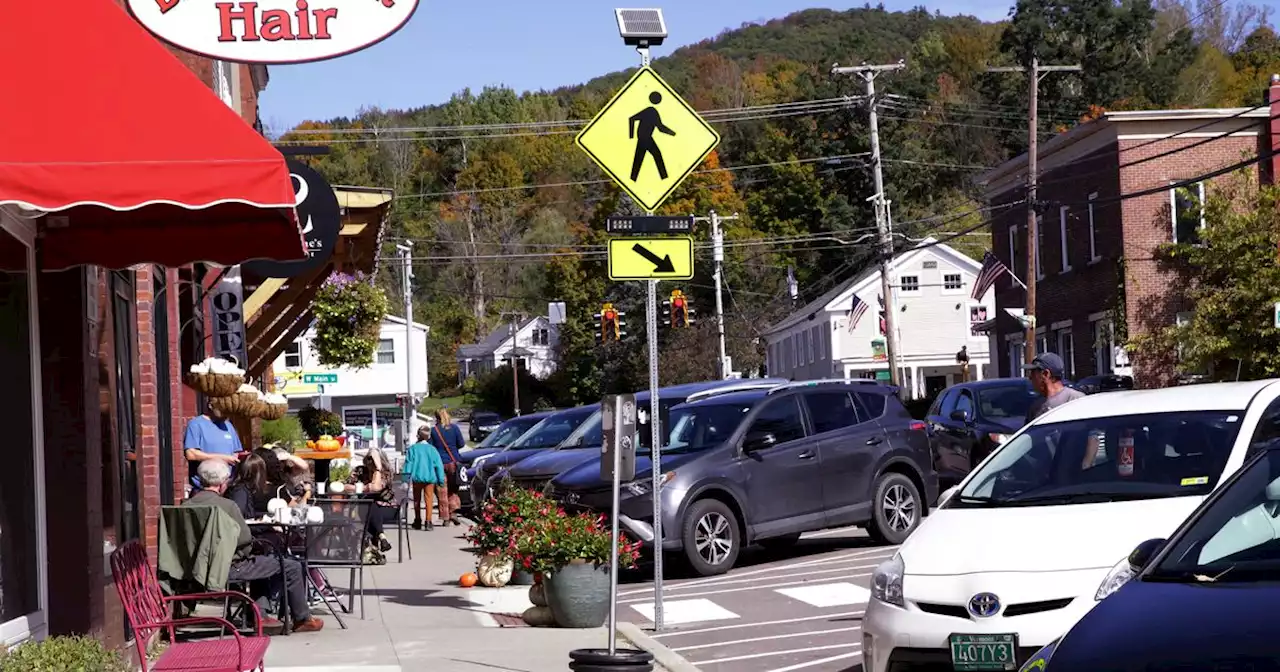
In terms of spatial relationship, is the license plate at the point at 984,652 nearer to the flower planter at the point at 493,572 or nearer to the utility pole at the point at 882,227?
the flower planter at the point at 493,572

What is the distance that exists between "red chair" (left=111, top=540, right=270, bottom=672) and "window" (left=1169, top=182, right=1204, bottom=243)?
1386 inches

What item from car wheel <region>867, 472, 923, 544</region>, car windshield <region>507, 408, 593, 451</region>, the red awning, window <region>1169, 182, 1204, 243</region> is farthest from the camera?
window <region>1169, 182, 1204, 243</region>

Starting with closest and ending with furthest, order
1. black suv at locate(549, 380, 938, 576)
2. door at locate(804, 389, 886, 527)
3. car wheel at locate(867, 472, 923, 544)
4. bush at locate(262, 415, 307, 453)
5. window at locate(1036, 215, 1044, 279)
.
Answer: black suv at locate(549, 380, 938, 576) → door at locate(804, 389, 886, 527) → car wheel at locate(867, 472, 923, 544) → bush at locate(262, 415, 307, 453) → window at locate(1036, 215, 1044, 279)

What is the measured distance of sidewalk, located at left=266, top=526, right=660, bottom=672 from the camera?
11.2 m

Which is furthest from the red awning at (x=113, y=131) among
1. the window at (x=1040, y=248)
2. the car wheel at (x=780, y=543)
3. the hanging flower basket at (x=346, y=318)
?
the window at (x=1040, y=248)

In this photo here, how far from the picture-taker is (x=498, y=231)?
94375 mm

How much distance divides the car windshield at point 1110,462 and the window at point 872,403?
8.24 meters

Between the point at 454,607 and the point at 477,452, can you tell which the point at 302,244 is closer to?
the point at 454,607

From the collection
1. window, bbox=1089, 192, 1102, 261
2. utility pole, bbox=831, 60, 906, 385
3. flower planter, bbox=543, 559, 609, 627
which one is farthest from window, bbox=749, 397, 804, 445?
utility pole, bbox=831, 60, 906, 385

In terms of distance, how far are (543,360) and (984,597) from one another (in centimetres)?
9948

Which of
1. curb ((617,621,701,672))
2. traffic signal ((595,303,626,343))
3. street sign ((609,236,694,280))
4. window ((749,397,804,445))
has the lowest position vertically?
curb ((617,621,701,672))

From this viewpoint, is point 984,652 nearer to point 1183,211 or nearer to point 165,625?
point 165,625

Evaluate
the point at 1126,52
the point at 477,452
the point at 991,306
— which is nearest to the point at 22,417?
the point at 477,452

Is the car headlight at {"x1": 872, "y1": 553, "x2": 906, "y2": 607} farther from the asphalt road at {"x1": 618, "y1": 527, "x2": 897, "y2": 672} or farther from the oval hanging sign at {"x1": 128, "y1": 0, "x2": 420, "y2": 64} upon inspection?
the oval hanging sign at {"x1": 128, "y1": 0, "x2": 420, "y2": 64}
